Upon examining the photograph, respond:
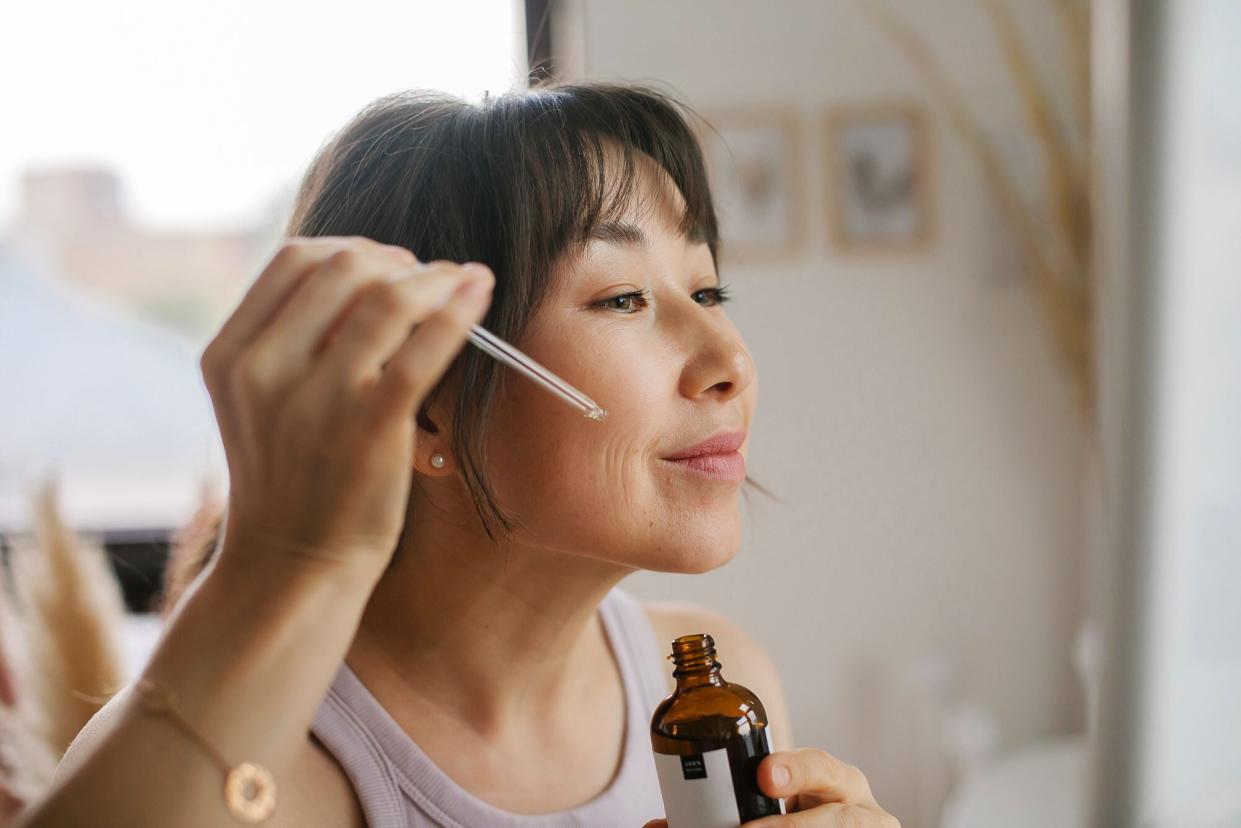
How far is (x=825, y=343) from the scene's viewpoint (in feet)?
8.59

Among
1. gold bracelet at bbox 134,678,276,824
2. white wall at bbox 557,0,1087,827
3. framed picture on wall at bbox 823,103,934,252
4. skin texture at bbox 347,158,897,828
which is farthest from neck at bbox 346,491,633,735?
framed picture on wall at bbox 823,103,934,252

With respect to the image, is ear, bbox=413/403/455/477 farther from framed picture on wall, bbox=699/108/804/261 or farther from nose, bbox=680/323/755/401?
framed picture on wall, bbox=699/108/804/261

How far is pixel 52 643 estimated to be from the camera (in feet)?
3.95

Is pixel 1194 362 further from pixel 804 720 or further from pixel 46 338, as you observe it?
pixel 46 338

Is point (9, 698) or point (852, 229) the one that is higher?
point (852, 229)

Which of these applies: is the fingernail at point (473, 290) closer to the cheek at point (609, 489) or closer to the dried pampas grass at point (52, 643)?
the cheek at point (609, 489)

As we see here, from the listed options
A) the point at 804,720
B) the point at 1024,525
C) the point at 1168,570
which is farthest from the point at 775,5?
the point at 1168,570

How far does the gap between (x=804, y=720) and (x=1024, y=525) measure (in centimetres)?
70

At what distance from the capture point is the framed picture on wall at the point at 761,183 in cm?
259

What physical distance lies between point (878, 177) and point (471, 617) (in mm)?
2008

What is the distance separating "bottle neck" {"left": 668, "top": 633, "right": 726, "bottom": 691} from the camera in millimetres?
681

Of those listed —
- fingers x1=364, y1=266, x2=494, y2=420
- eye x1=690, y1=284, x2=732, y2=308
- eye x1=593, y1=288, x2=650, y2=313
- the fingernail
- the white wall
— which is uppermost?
the fingernail

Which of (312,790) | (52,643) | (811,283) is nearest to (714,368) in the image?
(312,790)

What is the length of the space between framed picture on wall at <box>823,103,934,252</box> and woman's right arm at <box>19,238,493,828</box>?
7.25ft
